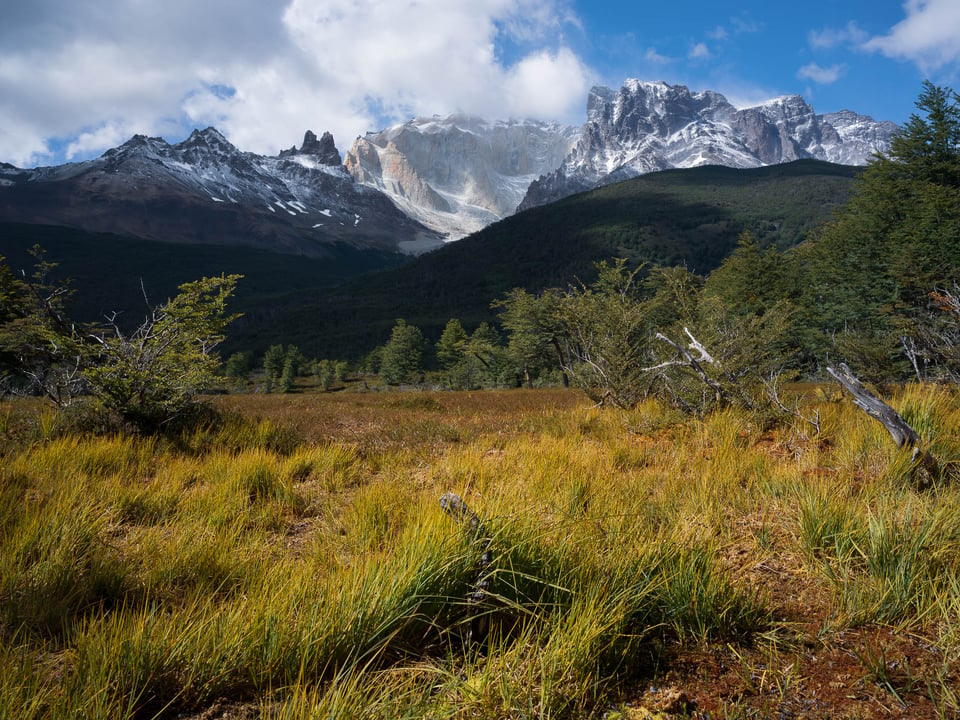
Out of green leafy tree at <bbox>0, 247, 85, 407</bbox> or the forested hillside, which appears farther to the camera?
the forested hillside

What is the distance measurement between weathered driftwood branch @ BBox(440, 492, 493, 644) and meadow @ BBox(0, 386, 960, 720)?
13mm

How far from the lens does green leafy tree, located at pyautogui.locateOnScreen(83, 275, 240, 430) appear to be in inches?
233

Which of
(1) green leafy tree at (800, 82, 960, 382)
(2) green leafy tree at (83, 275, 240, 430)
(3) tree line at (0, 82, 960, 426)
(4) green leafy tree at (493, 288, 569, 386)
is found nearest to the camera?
(2) green leafy tree at (83, 275, 240, 430)

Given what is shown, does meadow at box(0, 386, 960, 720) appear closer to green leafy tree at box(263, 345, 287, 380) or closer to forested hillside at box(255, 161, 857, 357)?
green leafy tree at box(263, 345, 287, 380)

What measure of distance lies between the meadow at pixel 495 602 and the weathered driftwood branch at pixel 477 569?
0.01 meters

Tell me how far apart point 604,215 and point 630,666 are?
594 ft

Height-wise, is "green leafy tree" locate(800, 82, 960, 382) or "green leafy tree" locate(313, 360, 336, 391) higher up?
"green leafy tree" locate(800, 82, 960, 382)

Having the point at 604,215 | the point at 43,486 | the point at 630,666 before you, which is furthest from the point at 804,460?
the point at 604,215

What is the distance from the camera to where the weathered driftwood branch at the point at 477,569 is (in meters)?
1.85

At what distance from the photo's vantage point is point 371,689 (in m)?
1.44

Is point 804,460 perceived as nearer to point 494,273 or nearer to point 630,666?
point 630,666

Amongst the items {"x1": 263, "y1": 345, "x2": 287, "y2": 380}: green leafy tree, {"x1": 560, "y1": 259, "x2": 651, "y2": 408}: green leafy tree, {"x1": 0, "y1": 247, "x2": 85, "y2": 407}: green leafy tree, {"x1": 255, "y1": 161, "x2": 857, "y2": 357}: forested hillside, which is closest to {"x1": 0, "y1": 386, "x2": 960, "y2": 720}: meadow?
{"x1": 0, "y1": 247, "x2": 85, "y2": 407}: green leafy tree

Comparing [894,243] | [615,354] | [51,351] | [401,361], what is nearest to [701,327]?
[615,354]

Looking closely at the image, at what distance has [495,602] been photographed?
1.95 m
